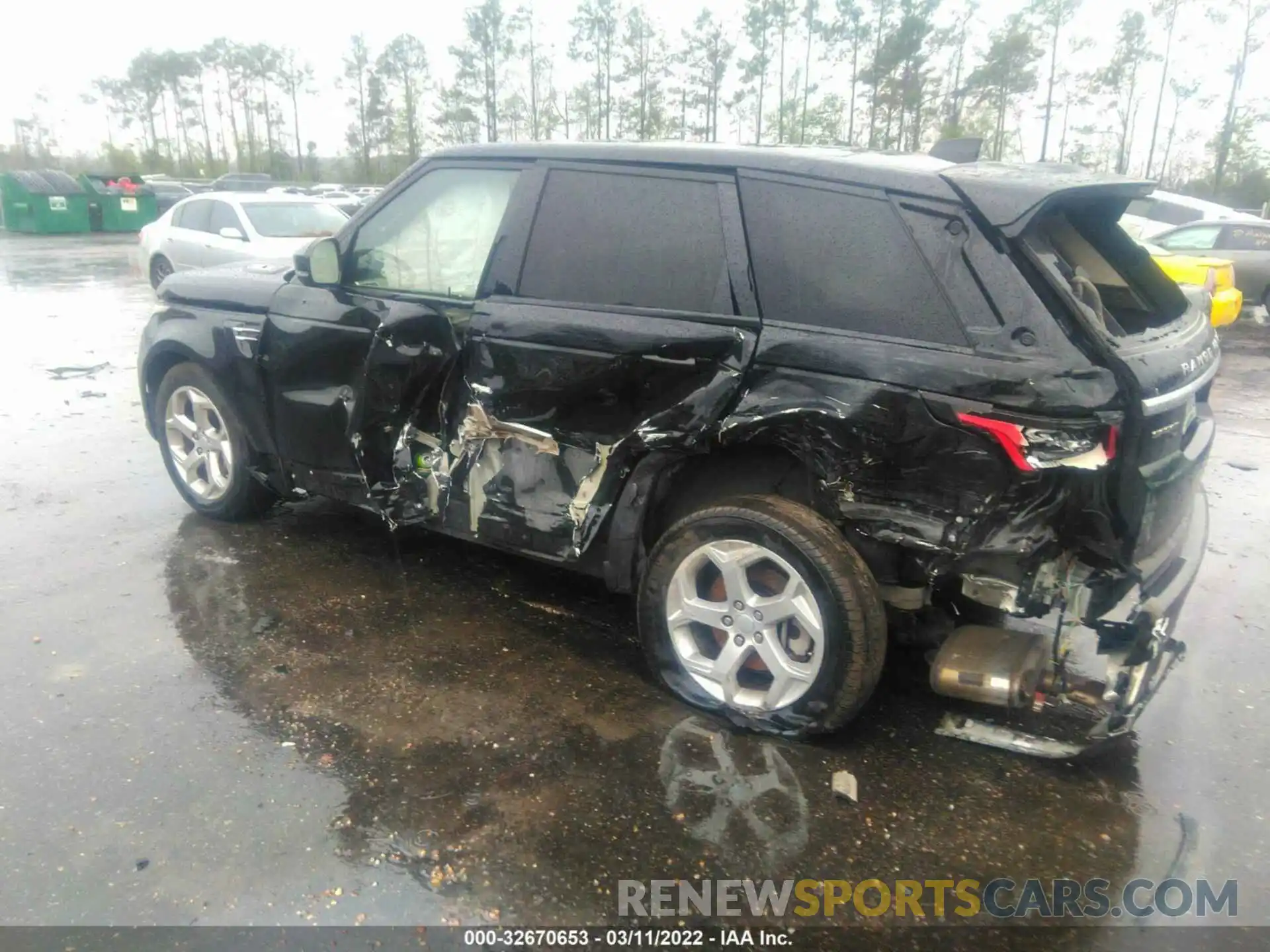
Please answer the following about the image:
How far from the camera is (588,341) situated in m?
3.41

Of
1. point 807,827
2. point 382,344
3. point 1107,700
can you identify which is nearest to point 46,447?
point 382,344

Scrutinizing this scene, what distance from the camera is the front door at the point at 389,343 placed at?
3.83m

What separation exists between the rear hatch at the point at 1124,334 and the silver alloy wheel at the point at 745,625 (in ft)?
3.26

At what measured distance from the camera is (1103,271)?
10.8 feet

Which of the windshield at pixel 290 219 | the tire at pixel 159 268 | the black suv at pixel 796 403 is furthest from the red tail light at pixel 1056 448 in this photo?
the tire at pixel 159 268

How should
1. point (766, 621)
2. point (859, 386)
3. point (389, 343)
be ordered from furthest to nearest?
point (389, 343)
point (766, 621)
point (859, 386)

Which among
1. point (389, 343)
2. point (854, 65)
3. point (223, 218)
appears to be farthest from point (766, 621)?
point (854, 65)

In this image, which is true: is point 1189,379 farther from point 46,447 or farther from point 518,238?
point 46,447

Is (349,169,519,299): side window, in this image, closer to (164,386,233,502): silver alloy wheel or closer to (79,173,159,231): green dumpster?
(164,386,233,502): silver alloy wheel

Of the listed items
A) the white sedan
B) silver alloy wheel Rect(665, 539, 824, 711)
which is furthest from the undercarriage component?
the white sedan

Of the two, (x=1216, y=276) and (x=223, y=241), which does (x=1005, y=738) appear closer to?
(x=1216, y=276)

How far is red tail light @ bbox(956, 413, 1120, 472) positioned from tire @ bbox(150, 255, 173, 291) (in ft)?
45.0

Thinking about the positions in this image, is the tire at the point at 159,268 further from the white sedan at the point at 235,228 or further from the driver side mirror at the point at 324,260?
the driver side mirror at the point at 324,260

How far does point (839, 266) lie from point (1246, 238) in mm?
13752
